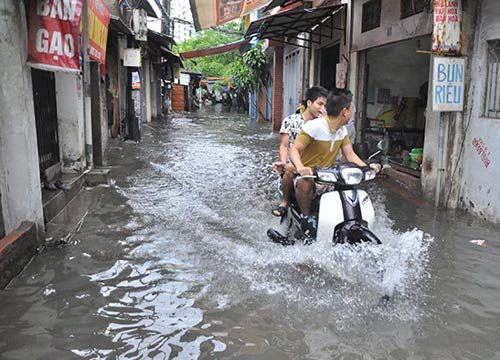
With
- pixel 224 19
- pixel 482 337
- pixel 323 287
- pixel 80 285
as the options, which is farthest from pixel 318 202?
pixel 224 19

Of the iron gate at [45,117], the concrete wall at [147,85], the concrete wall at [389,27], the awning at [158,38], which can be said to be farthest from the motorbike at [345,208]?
the concrete wall at [147,85]

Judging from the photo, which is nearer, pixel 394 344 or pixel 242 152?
pixel 394 344

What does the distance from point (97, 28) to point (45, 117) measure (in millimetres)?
2258

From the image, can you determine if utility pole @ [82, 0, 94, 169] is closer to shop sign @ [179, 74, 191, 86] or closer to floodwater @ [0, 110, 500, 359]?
floodwater @ [0, 110, 500, 359]

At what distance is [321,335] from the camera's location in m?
3.57

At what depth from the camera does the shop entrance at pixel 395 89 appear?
11.6 meters

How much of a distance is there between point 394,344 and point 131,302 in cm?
211

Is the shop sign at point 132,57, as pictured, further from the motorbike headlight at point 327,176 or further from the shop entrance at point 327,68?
the motorbike headlight at point 327,176

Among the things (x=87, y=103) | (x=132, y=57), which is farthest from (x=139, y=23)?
(x=87, y=103)

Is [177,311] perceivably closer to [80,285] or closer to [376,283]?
[80,285]

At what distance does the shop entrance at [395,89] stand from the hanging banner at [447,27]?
4.52 metres

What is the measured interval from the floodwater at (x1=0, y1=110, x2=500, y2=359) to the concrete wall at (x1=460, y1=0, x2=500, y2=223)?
14.7 inches

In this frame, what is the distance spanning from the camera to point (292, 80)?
19578mm

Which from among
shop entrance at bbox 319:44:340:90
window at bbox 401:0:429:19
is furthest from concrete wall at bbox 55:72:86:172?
shop entrance at bbox 319:44:340:90
